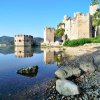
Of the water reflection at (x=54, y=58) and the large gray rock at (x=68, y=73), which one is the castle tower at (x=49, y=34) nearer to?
the water reflection at (x=54, y=58)

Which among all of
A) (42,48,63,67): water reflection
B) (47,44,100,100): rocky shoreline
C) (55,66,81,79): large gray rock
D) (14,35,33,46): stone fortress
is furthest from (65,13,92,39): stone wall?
(55,66,81,79): large gray rock

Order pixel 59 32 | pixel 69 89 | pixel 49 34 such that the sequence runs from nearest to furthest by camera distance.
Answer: pixel 69 89, pixel 59 32, pixel 49 34

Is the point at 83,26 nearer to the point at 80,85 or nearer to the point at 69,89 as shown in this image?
the point at 80,85

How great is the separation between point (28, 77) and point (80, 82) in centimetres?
389

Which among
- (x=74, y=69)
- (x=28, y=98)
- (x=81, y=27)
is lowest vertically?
(x=28, y=98)

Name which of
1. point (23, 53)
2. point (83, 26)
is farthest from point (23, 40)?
point (23, 53)

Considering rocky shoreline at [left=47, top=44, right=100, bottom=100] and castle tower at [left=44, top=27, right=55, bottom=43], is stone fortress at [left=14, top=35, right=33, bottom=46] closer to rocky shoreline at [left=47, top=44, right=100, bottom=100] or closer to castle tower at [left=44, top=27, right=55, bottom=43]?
castle tower at [left=44, top=27, right=55, bottom=43]

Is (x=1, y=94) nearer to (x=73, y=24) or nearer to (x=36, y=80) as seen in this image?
(x=36, y=80)

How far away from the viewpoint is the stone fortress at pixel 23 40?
78444 millimetres

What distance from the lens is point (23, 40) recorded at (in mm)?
78562

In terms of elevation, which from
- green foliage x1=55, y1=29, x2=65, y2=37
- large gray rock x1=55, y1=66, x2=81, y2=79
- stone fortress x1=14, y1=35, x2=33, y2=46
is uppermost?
green foliage x1=55, y1=29, x2=65, y2=37

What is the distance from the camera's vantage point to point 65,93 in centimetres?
866

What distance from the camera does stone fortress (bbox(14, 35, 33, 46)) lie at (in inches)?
3088

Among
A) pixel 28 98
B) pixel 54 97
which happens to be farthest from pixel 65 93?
pixel 28 98
